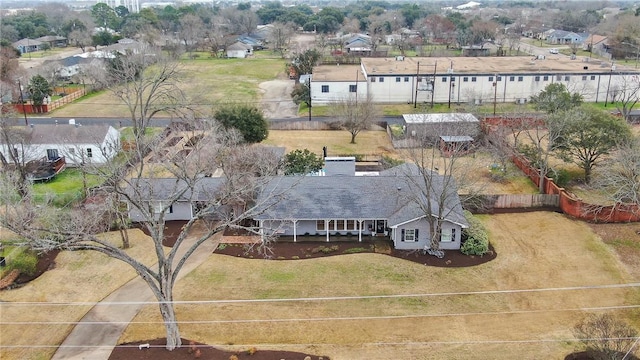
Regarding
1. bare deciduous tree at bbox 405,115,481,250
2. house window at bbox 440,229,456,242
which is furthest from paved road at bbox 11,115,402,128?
house window at bbox 440,229,456,242

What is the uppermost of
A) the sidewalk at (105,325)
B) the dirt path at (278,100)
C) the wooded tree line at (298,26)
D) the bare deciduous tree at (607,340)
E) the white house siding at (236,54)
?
the wooded tree line at (298,26)

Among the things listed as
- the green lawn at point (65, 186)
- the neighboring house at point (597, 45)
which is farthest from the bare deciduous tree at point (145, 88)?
the neighboring house at point (597, 45)

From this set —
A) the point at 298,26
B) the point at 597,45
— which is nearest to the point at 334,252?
the point at 597,45

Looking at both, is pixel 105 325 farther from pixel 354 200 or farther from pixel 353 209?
pixel 354 200

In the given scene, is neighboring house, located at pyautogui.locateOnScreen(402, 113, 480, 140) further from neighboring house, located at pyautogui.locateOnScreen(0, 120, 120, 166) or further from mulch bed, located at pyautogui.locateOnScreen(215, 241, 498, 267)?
neighboring house, located at pyautogui.locateOnScreen(0, 120, 120, 166)

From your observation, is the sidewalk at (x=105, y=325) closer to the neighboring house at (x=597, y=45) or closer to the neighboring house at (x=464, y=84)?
the neighboring house at (x=464, y=84)

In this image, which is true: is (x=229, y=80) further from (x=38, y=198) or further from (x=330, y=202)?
(x=330, y=202)

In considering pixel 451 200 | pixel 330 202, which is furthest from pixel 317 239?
pixel 451 200
